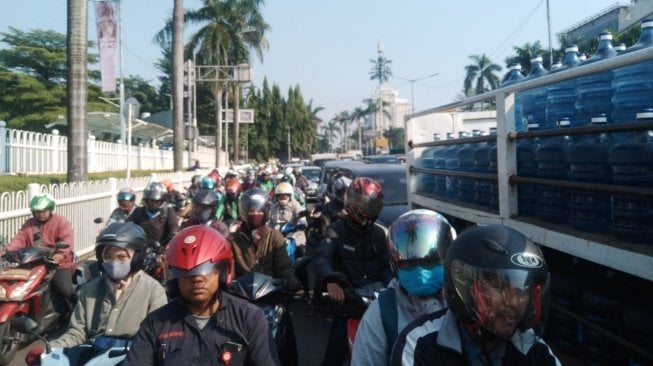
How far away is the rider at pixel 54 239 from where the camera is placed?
6.73 metres

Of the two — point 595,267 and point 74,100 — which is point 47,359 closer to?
point 595,267

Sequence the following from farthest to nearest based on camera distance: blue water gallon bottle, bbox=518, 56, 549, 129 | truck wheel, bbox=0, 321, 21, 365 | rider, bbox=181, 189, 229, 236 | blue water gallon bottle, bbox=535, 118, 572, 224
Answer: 1. rider, bbox=181, 189, 229, 236
2. truck wheel, bbox=0, 321, 21, 365
3. blue water gallon bottle, bbox=518, 56, 549, 129
4. blue water gallon bottle, bbox=535, 118, 572, 224

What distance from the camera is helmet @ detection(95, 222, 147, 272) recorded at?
4055 mm

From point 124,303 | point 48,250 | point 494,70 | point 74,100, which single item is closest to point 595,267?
point 124,303

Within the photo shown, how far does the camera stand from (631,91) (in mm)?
3883

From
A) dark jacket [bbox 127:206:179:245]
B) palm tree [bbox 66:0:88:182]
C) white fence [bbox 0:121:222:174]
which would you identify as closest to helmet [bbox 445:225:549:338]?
dark jacket [bbox 127:206:179:245]

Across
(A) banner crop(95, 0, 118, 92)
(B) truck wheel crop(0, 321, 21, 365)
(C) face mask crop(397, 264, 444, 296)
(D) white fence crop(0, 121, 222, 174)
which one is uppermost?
(A) banner crop(95, 0, 118, 92)

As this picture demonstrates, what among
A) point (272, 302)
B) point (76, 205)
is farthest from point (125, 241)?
point (76, 205)

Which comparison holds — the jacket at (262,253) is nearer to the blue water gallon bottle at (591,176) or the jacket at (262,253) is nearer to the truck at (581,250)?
the truck at (581,250)

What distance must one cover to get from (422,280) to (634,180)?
1.49 m

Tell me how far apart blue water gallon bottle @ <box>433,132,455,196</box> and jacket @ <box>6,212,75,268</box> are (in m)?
4.17

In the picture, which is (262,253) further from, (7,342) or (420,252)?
(420,252)

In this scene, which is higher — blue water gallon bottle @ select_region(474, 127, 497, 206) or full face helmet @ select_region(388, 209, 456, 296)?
blue water gallon bottle @ select_region(474, 127, 497, 206)

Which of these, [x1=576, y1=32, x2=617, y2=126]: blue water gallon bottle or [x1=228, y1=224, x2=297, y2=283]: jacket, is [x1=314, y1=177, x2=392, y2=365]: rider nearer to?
[x1=228, y1=224, x2=297, y2=283]: jacket
